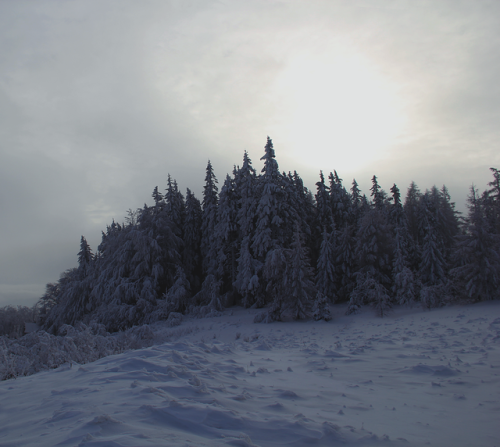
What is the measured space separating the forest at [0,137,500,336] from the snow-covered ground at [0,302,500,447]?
14032 mm

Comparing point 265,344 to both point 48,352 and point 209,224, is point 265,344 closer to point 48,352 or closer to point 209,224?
point 48,352

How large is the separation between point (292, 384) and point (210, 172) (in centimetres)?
3356

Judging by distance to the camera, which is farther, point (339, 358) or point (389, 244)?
point (389, 244)

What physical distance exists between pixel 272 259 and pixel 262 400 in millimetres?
18908

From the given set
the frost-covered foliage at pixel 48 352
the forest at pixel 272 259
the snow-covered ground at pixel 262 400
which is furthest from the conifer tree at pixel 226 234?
the snow-covered ground at pixel 262 400

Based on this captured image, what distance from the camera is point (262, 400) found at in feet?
17.9

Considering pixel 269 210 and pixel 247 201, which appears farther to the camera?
pixel 247 201

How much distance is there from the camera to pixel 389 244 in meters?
29.0

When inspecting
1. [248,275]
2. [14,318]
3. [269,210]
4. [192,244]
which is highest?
[269,210]

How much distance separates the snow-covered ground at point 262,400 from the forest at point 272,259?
14.0 m

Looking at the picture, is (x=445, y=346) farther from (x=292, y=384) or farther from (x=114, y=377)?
(x=114, y=377)

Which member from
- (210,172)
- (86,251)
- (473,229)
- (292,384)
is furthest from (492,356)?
(86,251)

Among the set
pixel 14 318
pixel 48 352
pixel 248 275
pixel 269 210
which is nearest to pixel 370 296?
pixel 248 275

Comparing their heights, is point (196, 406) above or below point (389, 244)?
below
